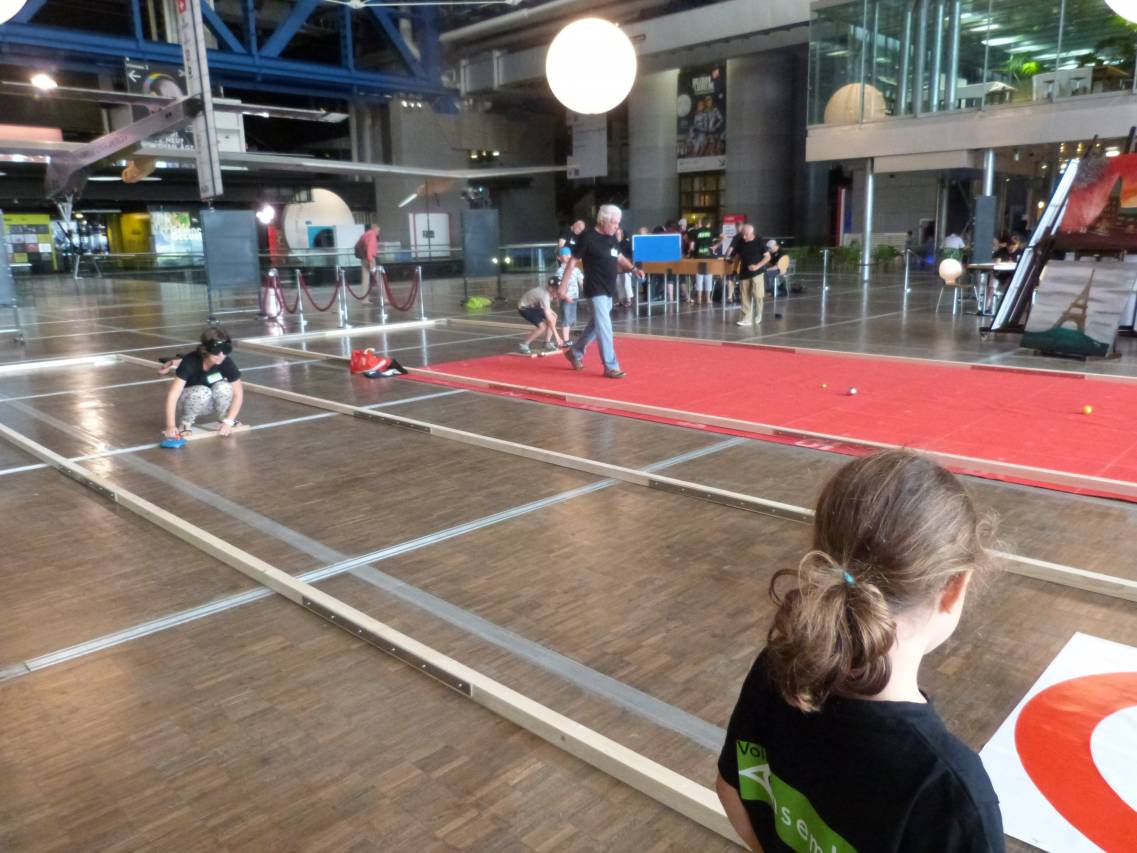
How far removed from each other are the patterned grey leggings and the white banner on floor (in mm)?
6356

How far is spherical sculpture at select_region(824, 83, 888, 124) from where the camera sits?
2230 cm

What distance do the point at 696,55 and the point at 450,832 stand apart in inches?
1120

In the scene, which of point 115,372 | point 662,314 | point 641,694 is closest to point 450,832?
point 641,694

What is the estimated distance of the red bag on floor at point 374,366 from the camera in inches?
387

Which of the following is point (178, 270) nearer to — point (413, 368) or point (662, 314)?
point (662, 314)

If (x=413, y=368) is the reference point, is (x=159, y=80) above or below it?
above

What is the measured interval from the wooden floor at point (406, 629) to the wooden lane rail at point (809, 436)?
188 millimetres

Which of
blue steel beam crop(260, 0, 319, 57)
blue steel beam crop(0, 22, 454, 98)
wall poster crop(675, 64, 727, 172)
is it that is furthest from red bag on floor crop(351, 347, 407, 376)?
wall poster crop(675, 64, 727, 172)

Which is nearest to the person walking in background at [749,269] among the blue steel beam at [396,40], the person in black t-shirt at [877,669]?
the person in black t-shirt at [877,669]

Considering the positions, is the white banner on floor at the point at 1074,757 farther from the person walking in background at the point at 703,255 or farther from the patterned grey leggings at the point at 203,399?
the person walking in background at the point at 703,255

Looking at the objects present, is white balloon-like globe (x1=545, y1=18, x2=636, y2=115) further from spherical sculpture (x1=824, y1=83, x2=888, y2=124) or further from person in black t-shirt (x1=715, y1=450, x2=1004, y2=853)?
spherical sculpture (x1=824, y1=83, x2=888, y2=124)

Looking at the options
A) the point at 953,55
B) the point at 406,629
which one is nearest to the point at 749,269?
the point at 406,629

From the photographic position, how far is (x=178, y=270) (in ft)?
105

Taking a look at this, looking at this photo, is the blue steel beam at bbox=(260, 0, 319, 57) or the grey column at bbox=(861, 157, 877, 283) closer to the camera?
the grey column at bbox=(861, 157, 877, 283)
